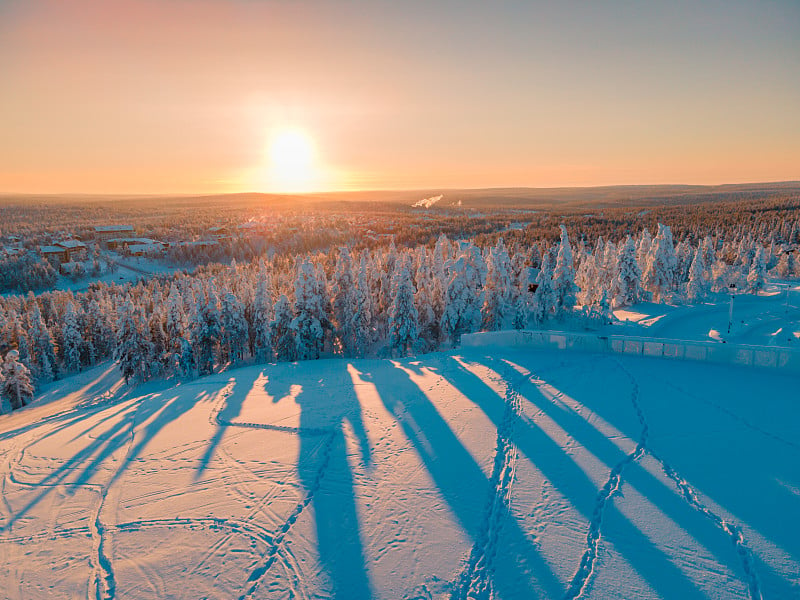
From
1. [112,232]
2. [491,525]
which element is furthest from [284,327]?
[112,232]

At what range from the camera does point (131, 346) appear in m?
38.0

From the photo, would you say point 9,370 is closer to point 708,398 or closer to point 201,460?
point 201,460

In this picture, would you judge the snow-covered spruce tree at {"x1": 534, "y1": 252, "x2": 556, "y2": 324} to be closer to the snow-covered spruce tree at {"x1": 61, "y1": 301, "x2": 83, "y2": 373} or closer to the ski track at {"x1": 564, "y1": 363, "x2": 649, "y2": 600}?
the ski track at {"x1": 564, "y1": 363, "x2": 649, "y2": 600}

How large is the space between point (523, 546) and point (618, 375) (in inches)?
313

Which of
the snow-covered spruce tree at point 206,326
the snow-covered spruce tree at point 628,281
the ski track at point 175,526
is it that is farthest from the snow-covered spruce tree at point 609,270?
the ski track at point 175,526

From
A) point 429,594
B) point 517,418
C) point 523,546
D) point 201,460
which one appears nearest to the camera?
point 429,594

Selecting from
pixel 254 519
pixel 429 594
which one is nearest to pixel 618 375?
pixel 429 594

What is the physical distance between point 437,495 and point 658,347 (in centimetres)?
1012

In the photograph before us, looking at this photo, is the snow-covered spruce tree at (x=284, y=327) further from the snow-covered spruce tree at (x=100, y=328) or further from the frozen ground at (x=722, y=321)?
the snow-covered spruce tree at (x=100, y=328)

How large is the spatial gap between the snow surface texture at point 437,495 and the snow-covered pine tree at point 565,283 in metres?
22.3

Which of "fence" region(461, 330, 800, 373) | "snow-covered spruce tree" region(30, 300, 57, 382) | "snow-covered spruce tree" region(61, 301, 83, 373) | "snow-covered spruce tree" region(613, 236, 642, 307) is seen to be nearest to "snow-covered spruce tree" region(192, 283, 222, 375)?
"snow-covered spruce tree" region(61, 301, 83, 373)

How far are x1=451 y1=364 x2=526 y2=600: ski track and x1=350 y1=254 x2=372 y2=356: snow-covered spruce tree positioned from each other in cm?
2837

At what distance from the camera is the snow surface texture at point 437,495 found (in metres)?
5.79

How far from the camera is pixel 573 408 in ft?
34.1
